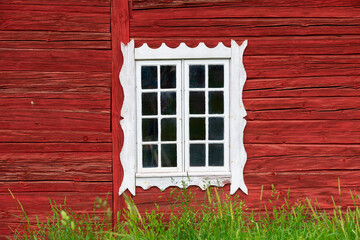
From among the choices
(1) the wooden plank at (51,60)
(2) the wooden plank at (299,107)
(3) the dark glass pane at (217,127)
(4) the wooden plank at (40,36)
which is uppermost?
(4) the wooden plank at (40,36)

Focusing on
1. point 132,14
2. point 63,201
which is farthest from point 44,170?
point 132,14

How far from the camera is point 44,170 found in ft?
12.7

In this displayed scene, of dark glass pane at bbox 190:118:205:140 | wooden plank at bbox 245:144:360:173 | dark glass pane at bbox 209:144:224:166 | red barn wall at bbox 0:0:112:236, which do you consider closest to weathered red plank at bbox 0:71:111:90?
red barn wall at bbox 0:0:112:236

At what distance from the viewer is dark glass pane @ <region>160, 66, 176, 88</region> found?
392cm

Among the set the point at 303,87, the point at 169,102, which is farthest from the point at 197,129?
the point at 303,87

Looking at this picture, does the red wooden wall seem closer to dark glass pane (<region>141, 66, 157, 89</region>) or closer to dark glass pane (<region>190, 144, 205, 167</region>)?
dark glass pane (<region>141, 66, 157, 89</region>)

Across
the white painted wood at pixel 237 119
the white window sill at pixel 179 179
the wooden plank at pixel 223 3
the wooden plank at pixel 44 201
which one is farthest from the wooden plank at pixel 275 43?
the wooden plank at pixel 44 201

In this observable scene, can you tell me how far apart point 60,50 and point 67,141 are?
1.00 metres

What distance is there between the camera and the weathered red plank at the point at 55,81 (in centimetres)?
385

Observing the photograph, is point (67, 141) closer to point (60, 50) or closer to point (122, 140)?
point (122, 140)

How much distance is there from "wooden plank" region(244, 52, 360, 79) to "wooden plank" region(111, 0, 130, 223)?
1380mm

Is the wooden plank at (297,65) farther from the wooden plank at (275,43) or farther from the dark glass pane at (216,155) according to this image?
the dark glass pane at (216,155)

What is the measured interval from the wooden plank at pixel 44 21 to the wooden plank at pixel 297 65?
1.72 meters

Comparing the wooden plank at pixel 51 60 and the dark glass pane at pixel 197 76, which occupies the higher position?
the wooden plank at pixel 51 60
